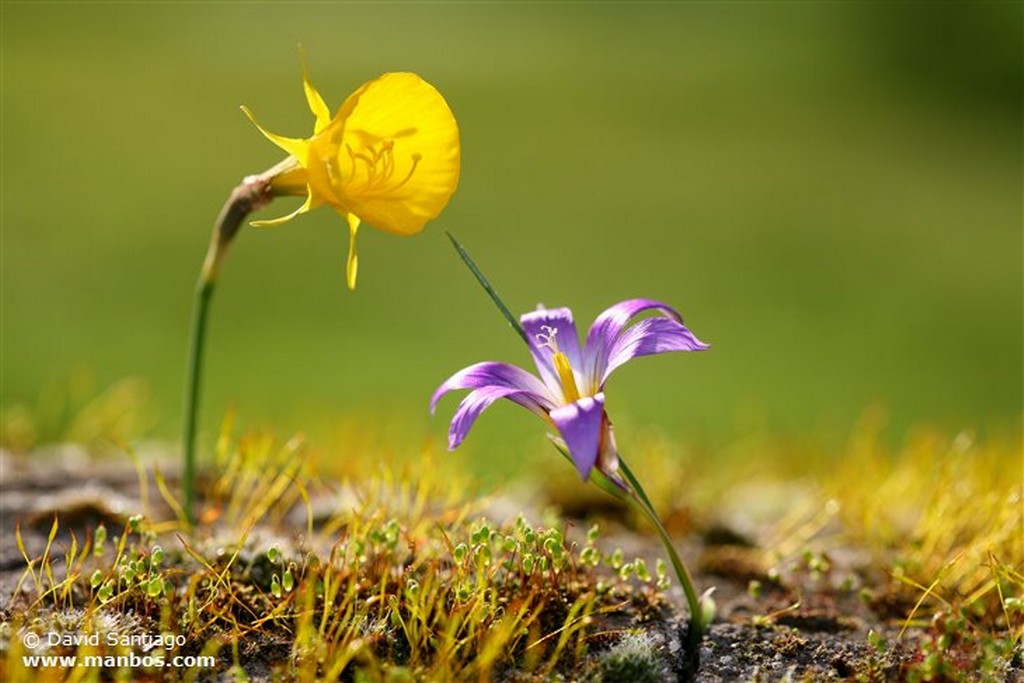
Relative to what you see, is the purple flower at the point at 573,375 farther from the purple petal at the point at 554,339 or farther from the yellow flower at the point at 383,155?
the yellow flower at the point at 383,155

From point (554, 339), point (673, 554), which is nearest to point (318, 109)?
point (554, 339)

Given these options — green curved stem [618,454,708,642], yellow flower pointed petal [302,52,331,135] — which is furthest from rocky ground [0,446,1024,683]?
yellow flower pointed petal [302,52,331,135]

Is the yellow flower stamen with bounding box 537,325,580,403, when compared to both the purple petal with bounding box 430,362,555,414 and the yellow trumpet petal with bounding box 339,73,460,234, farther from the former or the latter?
the yellow trumpet petal with bounding box 339,73,460,234

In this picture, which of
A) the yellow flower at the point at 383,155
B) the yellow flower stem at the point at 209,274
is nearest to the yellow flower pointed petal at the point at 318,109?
the yellow flower at the point at 383,155

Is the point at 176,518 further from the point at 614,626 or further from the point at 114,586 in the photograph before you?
the point at 614,626

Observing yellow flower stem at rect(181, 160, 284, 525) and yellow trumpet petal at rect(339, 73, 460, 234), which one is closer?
yellow trumpet petal at rect(339, 73, 460, 234)

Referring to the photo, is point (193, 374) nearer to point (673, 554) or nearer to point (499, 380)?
point (499, 380)
